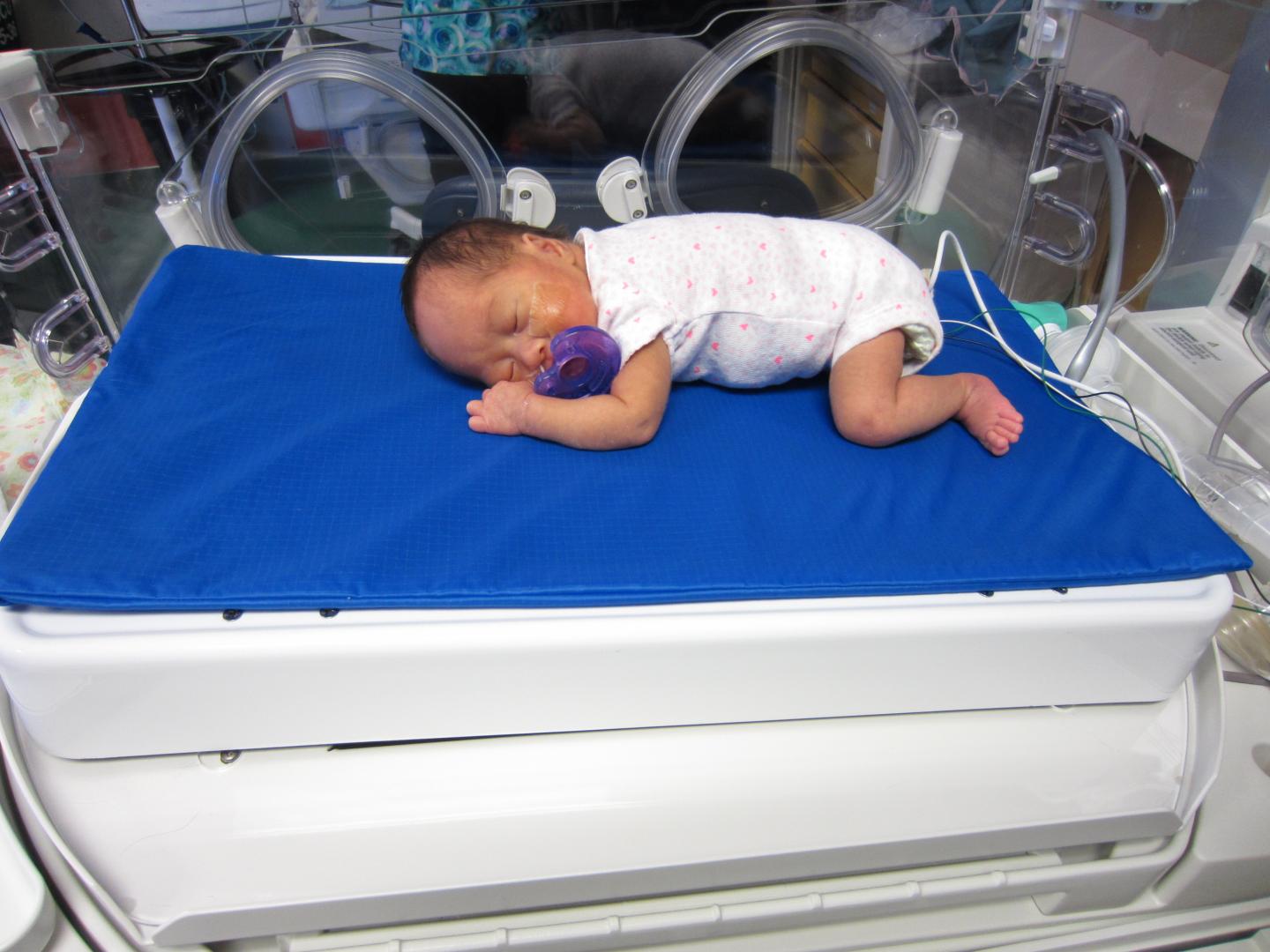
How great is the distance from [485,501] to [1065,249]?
1179 mm

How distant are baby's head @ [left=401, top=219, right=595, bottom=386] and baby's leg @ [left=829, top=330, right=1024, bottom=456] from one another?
0.31 m

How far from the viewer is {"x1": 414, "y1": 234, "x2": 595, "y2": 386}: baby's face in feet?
3.08

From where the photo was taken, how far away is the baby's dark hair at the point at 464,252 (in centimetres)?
95

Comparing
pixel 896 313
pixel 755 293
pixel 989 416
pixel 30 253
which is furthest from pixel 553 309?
pixel 30 253

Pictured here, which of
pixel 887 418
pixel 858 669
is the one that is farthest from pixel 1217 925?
pixel 887 418

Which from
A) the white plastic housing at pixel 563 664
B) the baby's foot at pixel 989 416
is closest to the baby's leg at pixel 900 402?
the baby's foot at pixel 989 416

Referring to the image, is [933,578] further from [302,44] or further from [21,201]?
[21,201]

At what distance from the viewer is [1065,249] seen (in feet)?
4.86

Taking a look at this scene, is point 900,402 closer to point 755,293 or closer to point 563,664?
point 755,293

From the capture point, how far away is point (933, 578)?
794 mm

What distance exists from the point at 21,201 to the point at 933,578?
130cm

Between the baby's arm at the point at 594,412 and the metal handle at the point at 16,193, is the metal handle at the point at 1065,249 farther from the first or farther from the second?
the metal handle at the point at 16,193

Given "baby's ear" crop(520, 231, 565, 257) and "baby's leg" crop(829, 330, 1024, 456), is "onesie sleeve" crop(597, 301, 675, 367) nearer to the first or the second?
"baby's ear" crop(520, 231, 565, 257)

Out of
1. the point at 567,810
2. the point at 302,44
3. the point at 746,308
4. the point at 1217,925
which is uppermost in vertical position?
the point at 302,44
